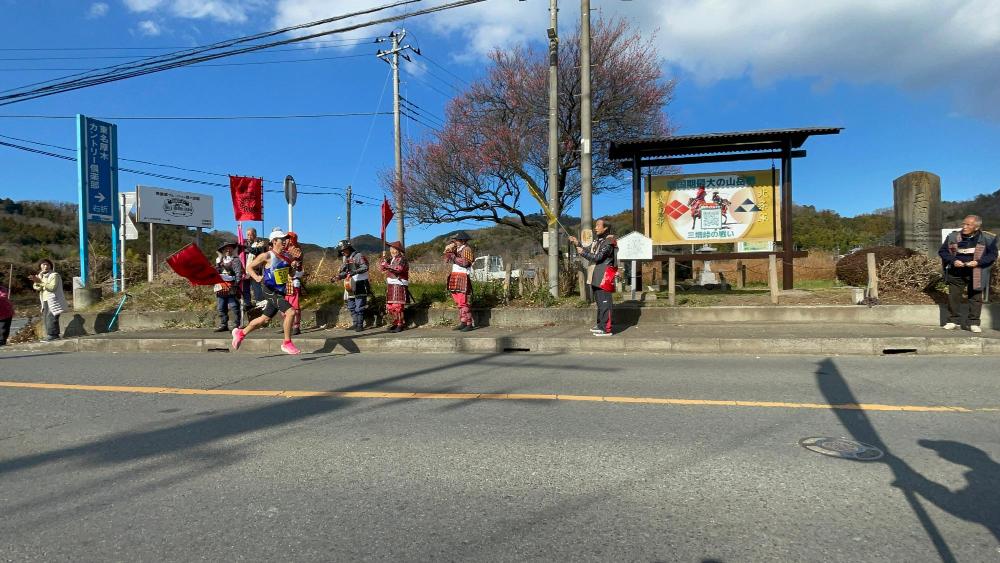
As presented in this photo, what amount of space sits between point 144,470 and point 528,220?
17.2 m

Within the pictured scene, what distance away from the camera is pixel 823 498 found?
126 inches

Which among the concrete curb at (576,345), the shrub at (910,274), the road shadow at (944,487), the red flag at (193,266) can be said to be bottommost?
the road shadow at (944,487)

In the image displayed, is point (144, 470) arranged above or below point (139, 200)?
below

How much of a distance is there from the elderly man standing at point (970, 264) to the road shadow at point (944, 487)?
540 centimetres

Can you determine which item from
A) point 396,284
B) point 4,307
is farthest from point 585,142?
point 4,307

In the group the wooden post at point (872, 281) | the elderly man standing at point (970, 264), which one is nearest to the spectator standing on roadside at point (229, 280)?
the wooden post at point (872, 281)

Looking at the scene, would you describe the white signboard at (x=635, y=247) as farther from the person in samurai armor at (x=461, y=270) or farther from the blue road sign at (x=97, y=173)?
the blue road sign at (x=97, y=173)

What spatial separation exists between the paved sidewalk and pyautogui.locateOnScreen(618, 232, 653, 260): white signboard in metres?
1.49

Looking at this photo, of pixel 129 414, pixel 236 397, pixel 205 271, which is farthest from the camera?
pixel 205 271

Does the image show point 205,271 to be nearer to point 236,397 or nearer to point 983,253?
point 236,397

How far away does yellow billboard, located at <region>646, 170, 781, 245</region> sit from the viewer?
39.4 feet

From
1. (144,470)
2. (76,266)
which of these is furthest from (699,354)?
(76,266)

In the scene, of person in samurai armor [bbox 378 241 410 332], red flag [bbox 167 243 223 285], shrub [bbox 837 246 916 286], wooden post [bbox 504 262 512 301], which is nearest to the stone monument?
shrub [bbox 837 246 916 286]

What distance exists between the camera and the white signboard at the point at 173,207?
70.7ft
